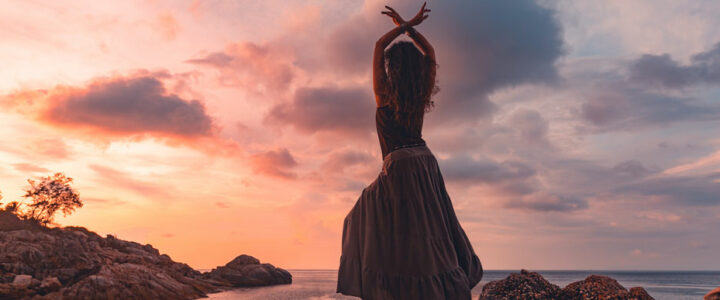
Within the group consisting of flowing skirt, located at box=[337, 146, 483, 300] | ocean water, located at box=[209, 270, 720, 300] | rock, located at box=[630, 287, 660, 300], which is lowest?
ocean water, located at box=[209, 270, 720, 300]

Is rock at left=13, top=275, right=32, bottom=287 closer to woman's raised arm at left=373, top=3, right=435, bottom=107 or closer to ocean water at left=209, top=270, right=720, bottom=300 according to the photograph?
ocean water at left=209, top=270, right=720, bottom=300

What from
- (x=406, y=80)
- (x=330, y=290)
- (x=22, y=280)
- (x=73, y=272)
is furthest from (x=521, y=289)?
(x=330, y=290)

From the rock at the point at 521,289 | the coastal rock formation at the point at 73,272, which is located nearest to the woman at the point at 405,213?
Answer: the rock at the point at 521,289

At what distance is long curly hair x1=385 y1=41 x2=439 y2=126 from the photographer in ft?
12.7

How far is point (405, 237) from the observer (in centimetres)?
355

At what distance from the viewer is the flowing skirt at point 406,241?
3455 mm

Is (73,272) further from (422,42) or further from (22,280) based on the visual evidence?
(422,42)

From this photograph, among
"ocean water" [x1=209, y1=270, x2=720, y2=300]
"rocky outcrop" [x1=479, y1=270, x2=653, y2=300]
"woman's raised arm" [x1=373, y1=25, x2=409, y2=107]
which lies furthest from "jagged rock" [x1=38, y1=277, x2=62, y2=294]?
"woman's raised arm" [x1=373, y1=25, x2=409, y2=107]

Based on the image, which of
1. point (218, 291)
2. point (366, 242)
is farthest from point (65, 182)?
point (366, 242)

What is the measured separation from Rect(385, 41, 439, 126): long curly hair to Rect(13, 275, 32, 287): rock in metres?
24.9

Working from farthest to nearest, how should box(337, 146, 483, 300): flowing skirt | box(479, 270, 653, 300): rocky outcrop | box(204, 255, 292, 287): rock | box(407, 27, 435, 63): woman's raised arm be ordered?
box(204, 255, 292, 287): rock < box(479, 270, 653, 300): rocky outcrop < box(407, 27, 435, 63): woman's raised arm < box(337, 146, 483, 300): flowing skirt

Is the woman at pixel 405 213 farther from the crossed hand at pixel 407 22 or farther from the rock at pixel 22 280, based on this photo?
the rock at pixel 22 280

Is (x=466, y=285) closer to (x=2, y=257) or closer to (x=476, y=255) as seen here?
(x=476, y=255)

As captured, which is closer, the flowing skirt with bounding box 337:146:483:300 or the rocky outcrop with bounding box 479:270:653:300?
the flowing skirt with bounding box 337:146:483:300
